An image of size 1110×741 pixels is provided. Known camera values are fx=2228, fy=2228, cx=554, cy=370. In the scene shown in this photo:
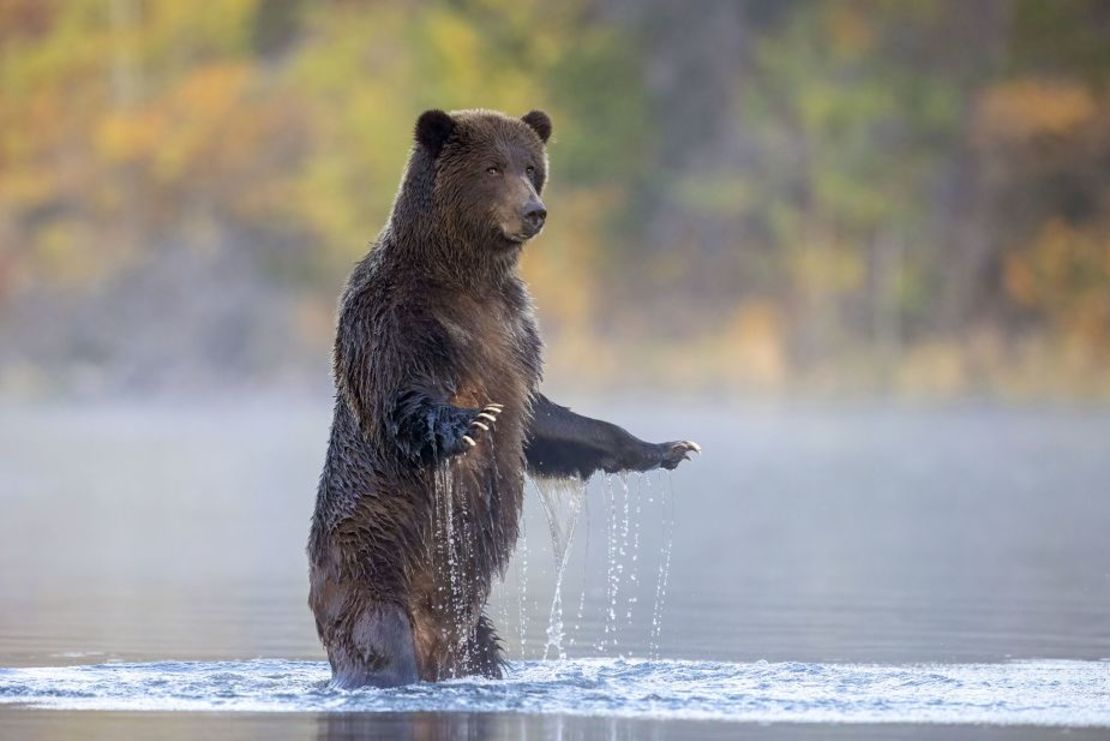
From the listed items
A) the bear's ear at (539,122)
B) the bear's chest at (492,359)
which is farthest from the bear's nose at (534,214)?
the bear's ear at (539,122)

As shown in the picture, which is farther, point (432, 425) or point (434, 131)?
point (434, 131)

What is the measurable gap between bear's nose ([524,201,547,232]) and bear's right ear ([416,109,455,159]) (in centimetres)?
52

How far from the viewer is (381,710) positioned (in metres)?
8.04

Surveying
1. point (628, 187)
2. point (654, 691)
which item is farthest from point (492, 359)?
point (628, 187)

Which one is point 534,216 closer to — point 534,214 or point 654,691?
point 534,214

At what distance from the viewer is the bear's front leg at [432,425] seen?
8289mm

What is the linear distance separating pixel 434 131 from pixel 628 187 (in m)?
42.3

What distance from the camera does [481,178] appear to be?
9008 mm

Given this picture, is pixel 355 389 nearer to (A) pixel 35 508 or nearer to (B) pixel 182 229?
(A) pixel 35 508

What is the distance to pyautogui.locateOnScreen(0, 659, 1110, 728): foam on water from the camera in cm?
816

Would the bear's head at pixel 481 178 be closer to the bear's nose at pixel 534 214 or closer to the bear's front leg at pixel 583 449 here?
the bear's nose at pixel 534 214

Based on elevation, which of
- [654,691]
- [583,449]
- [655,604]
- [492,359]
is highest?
[492,359]

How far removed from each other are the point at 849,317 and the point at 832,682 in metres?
39.6

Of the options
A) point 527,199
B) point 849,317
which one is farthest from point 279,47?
point 527,199
